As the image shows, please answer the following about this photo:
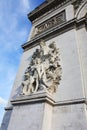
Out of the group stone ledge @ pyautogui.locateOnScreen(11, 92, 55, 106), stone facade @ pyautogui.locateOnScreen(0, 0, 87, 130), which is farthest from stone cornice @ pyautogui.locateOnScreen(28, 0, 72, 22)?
stone ledge @ pyautogui.locateOnScreen(11, 92, 55, 106)

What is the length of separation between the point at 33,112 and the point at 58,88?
1.00m

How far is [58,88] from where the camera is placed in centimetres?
402

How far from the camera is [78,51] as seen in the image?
175 inches

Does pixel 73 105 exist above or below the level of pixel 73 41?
Result: below

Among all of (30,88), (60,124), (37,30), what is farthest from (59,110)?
(37,30)

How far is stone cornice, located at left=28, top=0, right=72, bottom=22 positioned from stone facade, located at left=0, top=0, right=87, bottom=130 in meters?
1.73

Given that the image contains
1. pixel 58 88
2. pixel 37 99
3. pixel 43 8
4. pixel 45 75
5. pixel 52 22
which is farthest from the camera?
pixel 43 8

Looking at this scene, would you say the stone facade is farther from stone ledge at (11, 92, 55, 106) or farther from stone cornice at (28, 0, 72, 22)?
stone cornice at (28, 0, 72, 22)

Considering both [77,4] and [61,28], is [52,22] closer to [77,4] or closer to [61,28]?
[77,4]

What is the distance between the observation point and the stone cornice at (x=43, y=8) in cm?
787

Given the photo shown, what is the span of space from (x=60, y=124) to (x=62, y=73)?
150cm

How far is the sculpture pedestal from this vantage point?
3227mm

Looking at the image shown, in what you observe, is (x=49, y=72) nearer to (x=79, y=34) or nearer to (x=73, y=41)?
(x=73, y=41)

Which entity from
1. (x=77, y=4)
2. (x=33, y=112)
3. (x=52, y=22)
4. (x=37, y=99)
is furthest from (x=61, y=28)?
(x=33, y=112)
